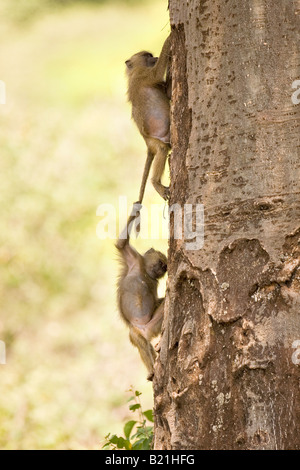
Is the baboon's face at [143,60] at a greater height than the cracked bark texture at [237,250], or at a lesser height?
greater

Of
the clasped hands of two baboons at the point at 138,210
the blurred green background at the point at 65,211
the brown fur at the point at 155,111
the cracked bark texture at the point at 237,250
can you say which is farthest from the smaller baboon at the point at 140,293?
the blurred green background at the point at 65,211

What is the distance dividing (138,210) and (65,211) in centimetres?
538

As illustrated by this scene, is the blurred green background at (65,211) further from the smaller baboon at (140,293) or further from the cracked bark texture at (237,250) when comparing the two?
the cracked bark texture at (237,250)

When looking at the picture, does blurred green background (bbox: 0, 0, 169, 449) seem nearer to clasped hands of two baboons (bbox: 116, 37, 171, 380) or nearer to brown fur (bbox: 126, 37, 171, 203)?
clasped hands of two baboons (bbox: 116, 37, 171, 380)

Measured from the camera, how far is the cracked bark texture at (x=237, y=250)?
2.35 m

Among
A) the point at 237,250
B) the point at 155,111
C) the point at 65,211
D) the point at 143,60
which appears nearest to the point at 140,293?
the point at 155,111

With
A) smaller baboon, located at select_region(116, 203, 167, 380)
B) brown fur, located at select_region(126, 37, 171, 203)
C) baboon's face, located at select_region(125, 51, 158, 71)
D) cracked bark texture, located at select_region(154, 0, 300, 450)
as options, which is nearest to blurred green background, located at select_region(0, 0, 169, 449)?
baboon's face, located at select_region(125, 51, 158, 71)

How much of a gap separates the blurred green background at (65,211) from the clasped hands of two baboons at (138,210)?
374cm

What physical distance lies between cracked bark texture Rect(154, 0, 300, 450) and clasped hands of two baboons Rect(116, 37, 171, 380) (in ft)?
1.78

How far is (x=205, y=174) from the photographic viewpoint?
8.49 ft

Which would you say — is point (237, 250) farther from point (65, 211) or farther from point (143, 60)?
point (65, 211)

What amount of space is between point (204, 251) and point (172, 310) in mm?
262
